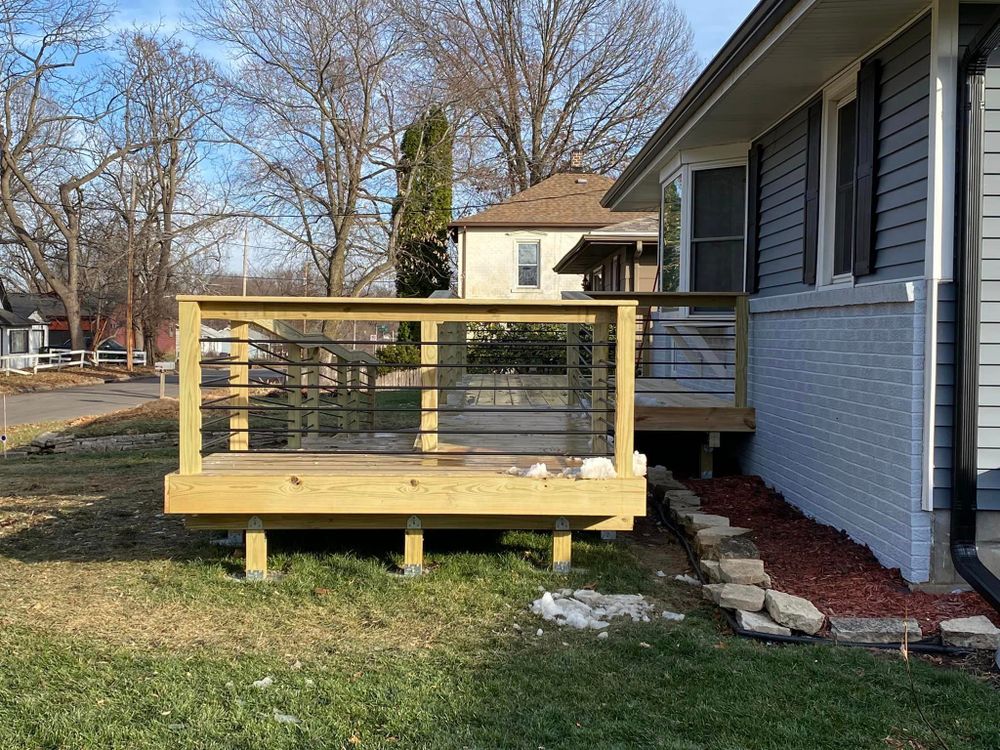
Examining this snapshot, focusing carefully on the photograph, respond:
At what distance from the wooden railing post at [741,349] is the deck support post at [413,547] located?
3625 mm

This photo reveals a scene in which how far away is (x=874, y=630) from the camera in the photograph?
4031 millimetres

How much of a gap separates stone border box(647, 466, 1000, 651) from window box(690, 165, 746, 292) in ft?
14.5

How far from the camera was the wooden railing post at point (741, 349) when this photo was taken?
768 centimetres

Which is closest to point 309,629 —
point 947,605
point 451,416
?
point 947,605

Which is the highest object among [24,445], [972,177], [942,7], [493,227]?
[493,227]

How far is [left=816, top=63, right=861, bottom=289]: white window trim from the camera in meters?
6.40

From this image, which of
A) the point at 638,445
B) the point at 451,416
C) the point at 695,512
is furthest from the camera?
the point at 638,445

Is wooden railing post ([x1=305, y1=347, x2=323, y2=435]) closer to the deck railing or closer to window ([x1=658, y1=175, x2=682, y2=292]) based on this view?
the deck railing

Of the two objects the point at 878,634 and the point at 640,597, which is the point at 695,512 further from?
the point at 878,634

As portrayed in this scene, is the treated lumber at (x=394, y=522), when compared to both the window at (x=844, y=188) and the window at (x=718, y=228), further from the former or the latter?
the window at (x=718, y=228)

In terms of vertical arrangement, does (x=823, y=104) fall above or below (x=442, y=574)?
above

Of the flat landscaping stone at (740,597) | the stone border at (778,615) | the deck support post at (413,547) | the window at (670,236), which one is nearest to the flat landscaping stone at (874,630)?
the stone border at (778,615)

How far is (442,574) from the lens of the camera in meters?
5.16

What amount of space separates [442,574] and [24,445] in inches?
433
